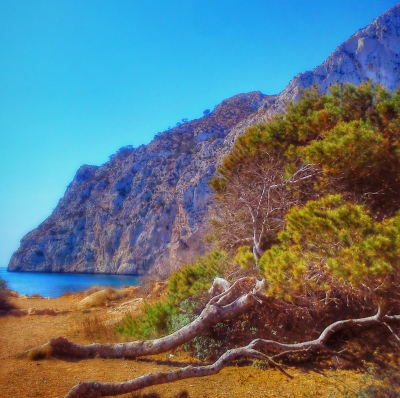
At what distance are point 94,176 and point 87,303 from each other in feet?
201

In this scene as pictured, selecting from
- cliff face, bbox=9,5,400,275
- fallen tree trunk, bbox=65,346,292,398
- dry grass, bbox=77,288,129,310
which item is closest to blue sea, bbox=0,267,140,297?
dry grass, bbox=77,288,129,310

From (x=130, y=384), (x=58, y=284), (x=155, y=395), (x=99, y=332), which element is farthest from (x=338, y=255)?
(x=58, y=284)

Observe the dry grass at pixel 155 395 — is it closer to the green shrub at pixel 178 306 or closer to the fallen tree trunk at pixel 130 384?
the fallen tree trunk at pixel 130 384

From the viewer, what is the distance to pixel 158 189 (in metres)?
54.5

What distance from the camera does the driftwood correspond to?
17.6ft

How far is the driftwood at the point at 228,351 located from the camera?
5371 millimetres

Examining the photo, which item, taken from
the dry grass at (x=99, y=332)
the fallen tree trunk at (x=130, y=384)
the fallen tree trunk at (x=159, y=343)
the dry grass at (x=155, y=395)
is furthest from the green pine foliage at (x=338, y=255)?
the dry grass at (x=99, y=332)

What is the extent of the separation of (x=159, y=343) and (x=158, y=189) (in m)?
48.3

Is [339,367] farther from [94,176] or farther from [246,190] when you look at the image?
[94,176]

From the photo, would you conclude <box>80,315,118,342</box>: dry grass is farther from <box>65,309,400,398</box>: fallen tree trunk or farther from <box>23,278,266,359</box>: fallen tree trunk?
<box>65,309,400,398</box>: fallen tree trunk

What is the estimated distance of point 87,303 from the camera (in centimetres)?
1616

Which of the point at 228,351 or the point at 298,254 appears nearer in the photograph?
the point at 298,254

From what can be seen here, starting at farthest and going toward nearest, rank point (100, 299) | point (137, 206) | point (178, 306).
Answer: point (137, 206)
point (100, 299)
point (178, 306)

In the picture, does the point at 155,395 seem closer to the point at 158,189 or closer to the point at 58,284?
the point at 58,284
